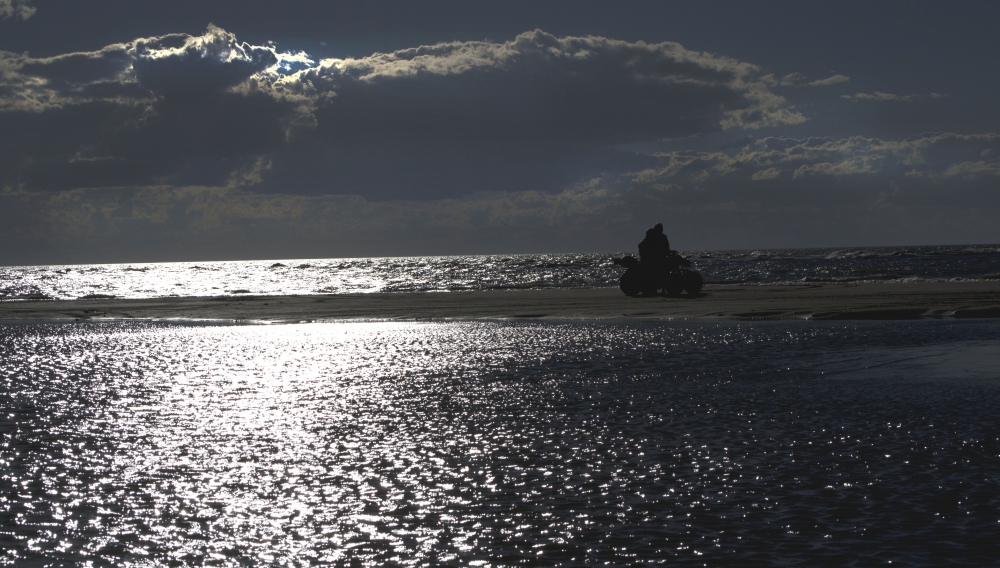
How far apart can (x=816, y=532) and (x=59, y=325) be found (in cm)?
2641

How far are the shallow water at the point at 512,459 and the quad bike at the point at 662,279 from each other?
16.3 meters

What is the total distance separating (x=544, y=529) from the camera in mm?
5949

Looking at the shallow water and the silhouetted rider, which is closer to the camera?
the shallow water

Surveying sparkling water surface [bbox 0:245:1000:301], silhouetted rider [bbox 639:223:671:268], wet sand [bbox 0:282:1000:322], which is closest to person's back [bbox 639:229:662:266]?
silhouetted rider [bbox 639:223:671:268]

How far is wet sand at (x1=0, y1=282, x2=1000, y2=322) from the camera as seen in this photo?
24.0 metres

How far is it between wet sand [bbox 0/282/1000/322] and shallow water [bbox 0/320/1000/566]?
8.74m

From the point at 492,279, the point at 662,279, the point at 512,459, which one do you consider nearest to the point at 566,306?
the point at 662,279

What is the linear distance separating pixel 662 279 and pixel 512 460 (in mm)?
24904

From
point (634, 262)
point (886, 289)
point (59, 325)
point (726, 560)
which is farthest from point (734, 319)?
point (59, 325)

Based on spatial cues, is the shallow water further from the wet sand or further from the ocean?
the wet sand

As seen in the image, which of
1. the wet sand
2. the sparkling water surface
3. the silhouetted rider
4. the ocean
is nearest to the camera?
the ocean

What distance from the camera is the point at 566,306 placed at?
28.8 m

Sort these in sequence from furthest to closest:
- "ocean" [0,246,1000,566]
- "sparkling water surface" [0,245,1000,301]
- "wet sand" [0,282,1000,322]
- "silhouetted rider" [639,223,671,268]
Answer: "sparkling water surface" [0,245,1000,301], "silhouetted rider" [639,223,671,268], "wet sand" [0,282,1000,322], "ocean" [0,246,1000,566]

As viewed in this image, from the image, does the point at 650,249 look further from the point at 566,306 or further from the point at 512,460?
the point at 512,460
